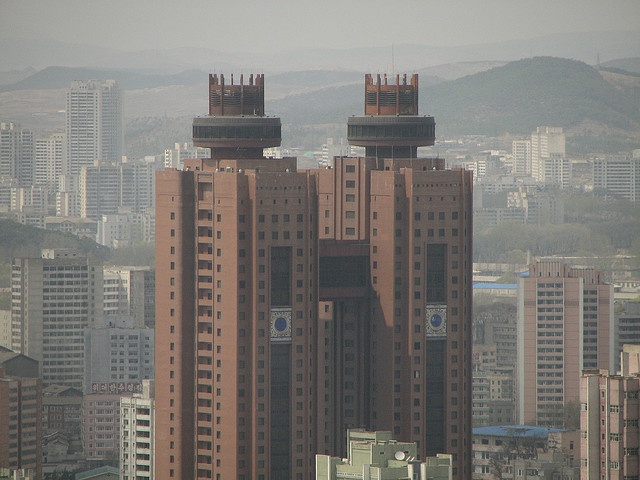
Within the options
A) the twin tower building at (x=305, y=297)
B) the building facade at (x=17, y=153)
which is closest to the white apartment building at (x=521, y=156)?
the building facade at (x=17, y=153)

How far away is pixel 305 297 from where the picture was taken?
65.1m

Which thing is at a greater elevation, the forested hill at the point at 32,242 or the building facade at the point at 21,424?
the forested hill at the point at 32,242

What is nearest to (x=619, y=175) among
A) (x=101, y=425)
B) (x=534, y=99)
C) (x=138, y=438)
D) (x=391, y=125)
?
(x=534, y=99)

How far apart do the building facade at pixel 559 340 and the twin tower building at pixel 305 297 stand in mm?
29267

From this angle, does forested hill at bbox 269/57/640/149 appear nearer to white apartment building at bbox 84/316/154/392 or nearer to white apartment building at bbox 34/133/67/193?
white apartment building at bbox 34/133/67/193

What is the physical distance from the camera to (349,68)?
149 meters

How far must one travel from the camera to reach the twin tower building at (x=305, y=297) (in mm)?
64625

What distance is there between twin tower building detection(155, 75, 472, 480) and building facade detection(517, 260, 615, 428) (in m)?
29.3

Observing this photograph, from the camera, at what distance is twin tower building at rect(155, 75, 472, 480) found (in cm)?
6462

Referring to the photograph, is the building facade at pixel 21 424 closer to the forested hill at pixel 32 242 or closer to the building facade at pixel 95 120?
the forested hill at pixel 32 242

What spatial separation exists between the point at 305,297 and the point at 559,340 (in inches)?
1442

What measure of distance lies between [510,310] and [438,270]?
132 ft

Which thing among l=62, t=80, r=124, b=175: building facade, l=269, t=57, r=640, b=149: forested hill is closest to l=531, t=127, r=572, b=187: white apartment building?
l=269, t=57, r=640, b=149: forested hill

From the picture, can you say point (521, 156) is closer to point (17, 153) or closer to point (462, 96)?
point (462, 96)
